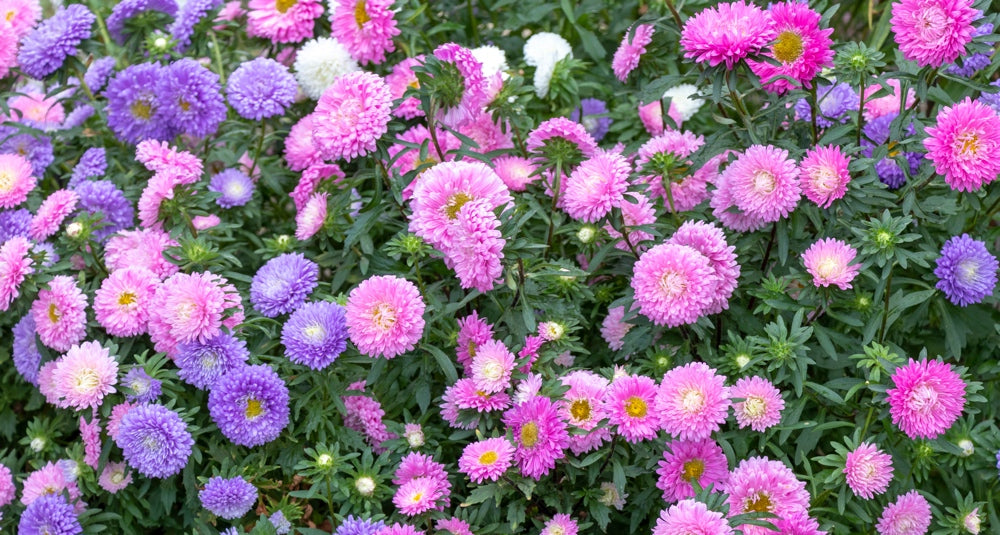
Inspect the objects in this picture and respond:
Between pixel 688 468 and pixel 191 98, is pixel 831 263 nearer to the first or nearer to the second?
pixel 688 468

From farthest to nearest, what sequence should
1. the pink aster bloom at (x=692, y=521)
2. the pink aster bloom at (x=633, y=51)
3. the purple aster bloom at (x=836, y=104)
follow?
the pink aster bloom at (x=633, y=51)
the purple aster bloom at (x=836, y=104)
the pink aster bloom at (x=692, y=521)

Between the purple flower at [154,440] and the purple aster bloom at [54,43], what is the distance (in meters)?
1.02

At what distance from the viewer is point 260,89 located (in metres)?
2.46

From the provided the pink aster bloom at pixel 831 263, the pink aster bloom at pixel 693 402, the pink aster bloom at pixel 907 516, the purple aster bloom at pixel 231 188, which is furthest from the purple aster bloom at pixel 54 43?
the pink aster bloom at pixel 907 516

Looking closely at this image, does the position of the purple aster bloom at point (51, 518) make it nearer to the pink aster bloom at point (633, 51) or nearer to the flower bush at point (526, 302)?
the flower bush at point (526, 302)

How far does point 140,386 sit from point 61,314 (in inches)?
10.6

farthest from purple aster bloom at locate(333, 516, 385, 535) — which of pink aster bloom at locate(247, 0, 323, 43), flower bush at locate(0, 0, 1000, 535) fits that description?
pink aster bloom at locate(247, 0, 323, 43)

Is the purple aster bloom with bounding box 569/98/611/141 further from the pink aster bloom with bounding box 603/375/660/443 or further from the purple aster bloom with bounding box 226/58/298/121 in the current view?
the pink aster bloom with bounding box 603/375/660/443

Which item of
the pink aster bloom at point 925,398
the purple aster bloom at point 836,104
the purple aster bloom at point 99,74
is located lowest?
the purple aster bloom at point 99,74

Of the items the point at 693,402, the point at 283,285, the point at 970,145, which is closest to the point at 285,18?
the point at 283,285

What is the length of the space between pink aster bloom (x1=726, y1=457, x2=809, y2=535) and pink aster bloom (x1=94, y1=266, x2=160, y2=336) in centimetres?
122

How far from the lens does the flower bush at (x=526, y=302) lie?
1.84 metres

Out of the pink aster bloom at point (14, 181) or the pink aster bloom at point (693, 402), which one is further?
the pink aster bloom at point (14, 181)

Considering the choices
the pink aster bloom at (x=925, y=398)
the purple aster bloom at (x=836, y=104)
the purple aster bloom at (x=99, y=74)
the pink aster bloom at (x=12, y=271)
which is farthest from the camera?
the purple aster bloom at (x=99, y=74)
